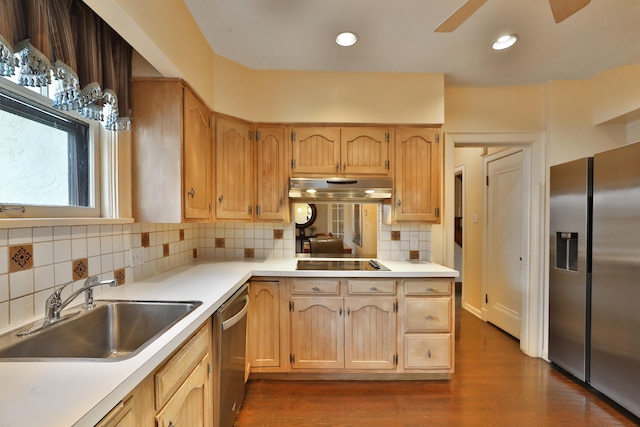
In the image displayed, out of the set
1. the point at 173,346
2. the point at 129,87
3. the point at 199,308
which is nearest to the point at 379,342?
the point at 199,308

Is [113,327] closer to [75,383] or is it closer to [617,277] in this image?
[75,383]

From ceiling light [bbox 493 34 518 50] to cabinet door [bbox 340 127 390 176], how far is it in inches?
36.8

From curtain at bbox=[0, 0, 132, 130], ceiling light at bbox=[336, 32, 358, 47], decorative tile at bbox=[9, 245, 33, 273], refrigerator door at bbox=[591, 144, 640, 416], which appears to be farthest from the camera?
ceiling light at bbox=[336, 32, 358, 47]

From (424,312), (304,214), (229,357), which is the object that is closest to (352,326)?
(424,312)

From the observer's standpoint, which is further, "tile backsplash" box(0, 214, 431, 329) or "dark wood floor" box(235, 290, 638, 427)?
"dark wood floor" box(235, 290, 638, 427)

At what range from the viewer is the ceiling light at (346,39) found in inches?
73.1

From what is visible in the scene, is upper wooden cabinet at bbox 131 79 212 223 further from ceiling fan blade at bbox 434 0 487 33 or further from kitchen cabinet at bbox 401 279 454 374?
kitchen cabinet at bbox 401 279 454 374

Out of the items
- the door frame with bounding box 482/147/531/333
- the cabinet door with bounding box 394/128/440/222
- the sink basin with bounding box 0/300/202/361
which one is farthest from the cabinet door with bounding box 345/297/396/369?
the door frame with bounding box 482/147/531/333

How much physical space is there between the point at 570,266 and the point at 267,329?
2.51 meters

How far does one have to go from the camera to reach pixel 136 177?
5.53 ft

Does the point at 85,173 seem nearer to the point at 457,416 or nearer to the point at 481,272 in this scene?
the point at 457,416

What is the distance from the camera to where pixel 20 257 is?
109 centimetres

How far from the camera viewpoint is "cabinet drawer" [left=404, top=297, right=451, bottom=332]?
213cm

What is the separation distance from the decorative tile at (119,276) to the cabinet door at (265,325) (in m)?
0.83
